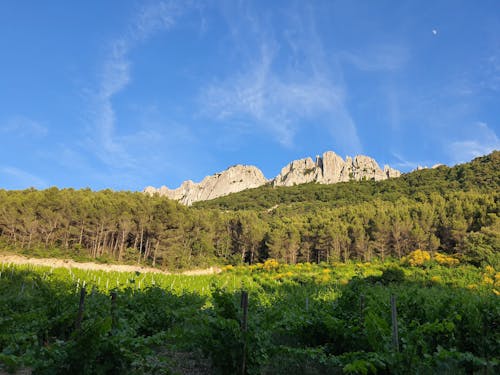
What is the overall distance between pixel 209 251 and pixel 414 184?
52.8 metres

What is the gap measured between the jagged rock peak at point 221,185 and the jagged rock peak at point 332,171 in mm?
9314

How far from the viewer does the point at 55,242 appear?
39906 mm

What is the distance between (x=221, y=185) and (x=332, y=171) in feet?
124

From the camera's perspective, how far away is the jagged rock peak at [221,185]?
11669 centimetres

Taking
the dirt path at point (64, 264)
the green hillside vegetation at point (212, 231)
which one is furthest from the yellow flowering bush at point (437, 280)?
the dirt path at point (64, 264)

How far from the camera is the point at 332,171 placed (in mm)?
107625

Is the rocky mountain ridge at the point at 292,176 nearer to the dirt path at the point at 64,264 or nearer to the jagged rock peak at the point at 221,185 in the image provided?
the jagged rock peak at the point at 221,185

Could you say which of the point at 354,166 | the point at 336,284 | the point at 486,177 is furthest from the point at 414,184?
the point at 336,284

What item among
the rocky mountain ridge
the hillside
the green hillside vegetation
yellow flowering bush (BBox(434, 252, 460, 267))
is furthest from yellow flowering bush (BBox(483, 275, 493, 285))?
the rocky mountain ridge

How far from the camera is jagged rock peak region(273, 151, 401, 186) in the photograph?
10331 cm

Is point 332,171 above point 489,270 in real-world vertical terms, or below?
above

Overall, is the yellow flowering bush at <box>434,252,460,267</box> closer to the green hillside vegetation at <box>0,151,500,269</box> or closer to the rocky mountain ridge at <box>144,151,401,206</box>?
the green hillside vegetation at <box>0,151,500,269</box>

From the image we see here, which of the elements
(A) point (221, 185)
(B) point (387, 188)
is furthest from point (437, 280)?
(A) point (221, 185)

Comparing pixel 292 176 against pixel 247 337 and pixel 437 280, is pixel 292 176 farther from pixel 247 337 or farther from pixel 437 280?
pixel 247 337
